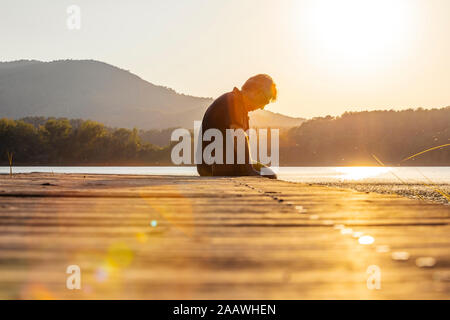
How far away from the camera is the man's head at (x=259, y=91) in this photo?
5633mm

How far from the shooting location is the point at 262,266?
113 cm

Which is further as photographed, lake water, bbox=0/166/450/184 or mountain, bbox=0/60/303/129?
mountain, bbox=0/60/303/129

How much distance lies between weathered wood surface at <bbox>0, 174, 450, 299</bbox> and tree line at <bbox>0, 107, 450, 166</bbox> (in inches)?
1720

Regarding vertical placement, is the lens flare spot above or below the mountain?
below

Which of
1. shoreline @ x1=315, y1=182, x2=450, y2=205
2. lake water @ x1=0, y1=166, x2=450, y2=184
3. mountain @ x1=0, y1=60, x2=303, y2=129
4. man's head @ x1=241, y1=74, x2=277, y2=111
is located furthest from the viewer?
mountain @ x1=0, y1=60, x2=303, y2=129

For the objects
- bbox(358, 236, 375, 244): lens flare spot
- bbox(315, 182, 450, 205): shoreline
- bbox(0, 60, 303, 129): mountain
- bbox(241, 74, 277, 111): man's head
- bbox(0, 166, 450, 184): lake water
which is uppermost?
bbox(0, 60, 303, 129): mountain

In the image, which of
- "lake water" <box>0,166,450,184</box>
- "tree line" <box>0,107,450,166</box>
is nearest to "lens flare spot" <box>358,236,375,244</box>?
"lake water" <box>0,166,450,184</box>

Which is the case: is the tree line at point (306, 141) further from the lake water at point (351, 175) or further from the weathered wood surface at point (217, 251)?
the weathered wood surface at point (217, 251)

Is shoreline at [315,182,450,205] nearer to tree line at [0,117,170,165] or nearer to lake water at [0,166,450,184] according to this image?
lake water at [0,166,450,184]

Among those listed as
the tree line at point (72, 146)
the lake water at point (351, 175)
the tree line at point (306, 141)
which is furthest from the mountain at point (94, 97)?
the lake water at point (351, 175)

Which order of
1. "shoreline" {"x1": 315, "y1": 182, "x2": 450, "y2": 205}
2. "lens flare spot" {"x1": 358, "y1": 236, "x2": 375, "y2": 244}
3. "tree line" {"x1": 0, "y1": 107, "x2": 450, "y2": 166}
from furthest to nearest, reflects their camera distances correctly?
1. "tree line" {"x1": 0, "y1": 107, "x2": 450, "y2": 166}
2. "shoreline" {"x1": 315, "y1": 182, "x2": 450, "y2": 205}
3. "lens flare spot" {"x1": 358, "y1": 236, "x2": 375, "y2": 244}

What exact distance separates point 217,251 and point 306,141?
49.9 m

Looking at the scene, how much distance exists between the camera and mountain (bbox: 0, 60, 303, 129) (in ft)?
300
